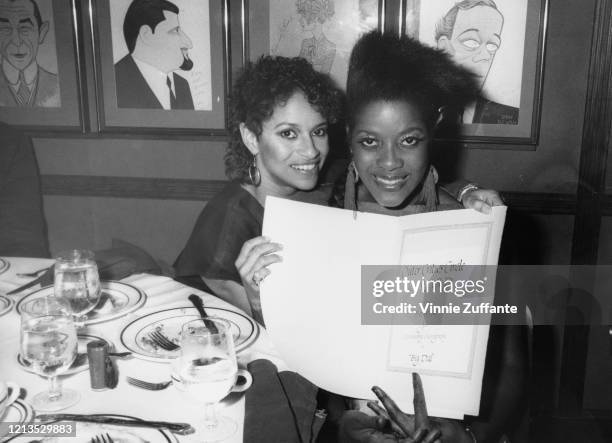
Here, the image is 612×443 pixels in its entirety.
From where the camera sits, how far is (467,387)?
815 millimetres

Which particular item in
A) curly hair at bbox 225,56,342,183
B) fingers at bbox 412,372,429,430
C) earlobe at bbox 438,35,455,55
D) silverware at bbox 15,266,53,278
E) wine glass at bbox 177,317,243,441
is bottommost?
fingers at bbox 412,372,429,430

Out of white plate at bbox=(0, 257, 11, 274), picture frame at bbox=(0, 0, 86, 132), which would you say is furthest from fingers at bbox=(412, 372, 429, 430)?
picture frame at bbox=(0, 0, 86, 132)

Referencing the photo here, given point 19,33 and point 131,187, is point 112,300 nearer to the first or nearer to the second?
point 131,187

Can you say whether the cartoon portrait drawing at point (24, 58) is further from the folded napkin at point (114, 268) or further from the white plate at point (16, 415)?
the white plate at point (16, 415)

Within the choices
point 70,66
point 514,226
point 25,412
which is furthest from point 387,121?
point 70,66

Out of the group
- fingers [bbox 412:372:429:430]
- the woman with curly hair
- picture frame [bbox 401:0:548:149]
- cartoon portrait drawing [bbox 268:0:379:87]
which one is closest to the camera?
fingers [bbox 412:372:429:430]

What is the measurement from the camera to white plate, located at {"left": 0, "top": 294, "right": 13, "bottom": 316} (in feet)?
3.51

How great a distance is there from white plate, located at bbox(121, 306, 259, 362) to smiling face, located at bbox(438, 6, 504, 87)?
4.72ft

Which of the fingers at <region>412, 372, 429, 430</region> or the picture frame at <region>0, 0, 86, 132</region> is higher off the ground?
the picture frame at <region>0, 0, 86, 132</region>

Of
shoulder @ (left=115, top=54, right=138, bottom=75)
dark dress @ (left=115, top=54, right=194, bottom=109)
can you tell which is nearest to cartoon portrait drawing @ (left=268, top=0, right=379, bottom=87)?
dark dress @ (left=115, top=54, right=194, bottom=109)

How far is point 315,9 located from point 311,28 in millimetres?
75

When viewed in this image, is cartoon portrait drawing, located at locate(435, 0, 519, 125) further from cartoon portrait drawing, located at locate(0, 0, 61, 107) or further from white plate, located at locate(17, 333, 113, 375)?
cartoon portrait drawing, located at locate(0, 0, 61, 107)

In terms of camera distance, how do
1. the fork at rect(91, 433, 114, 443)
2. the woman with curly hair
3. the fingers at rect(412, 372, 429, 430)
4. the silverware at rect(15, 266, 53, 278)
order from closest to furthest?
the fork at rect(91, 433, 114, 443) → the fingers at rect(412, 372, 429, 430) → the silverware at rect(15, 266, 53, 278) → the woman with curly hair

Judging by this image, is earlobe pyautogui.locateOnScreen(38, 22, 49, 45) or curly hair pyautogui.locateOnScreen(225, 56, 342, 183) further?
earlobe pyautogui.locateOnScreen(38, 22, 49, 45)
